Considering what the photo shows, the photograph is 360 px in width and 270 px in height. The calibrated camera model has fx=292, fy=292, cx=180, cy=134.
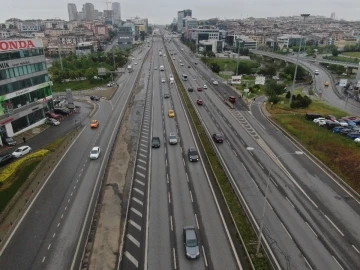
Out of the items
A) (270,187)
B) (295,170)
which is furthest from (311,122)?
(270,187)

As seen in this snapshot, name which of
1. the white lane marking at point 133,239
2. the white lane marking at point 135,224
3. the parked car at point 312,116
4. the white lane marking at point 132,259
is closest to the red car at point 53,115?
the white lane marking at point 135,224

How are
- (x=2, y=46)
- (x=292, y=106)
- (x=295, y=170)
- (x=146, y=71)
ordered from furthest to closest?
(x=146, y=71) → (x=292, y=106) → (x=2, y=46) → (x=295, y=170)

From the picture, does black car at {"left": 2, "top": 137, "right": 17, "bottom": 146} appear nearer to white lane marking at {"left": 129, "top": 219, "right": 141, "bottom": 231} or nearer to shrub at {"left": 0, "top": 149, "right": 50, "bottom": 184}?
shrub at {"left": 0, "top": 149, "right": 50, "bottom": 184}

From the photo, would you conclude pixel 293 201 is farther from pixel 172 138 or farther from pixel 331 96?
pixel 331 96

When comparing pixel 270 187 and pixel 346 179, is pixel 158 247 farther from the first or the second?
pixel 346 179

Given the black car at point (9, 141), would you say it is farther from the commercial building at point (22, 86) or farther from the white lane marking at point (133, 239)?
the white lane marking at point (133, 239)
